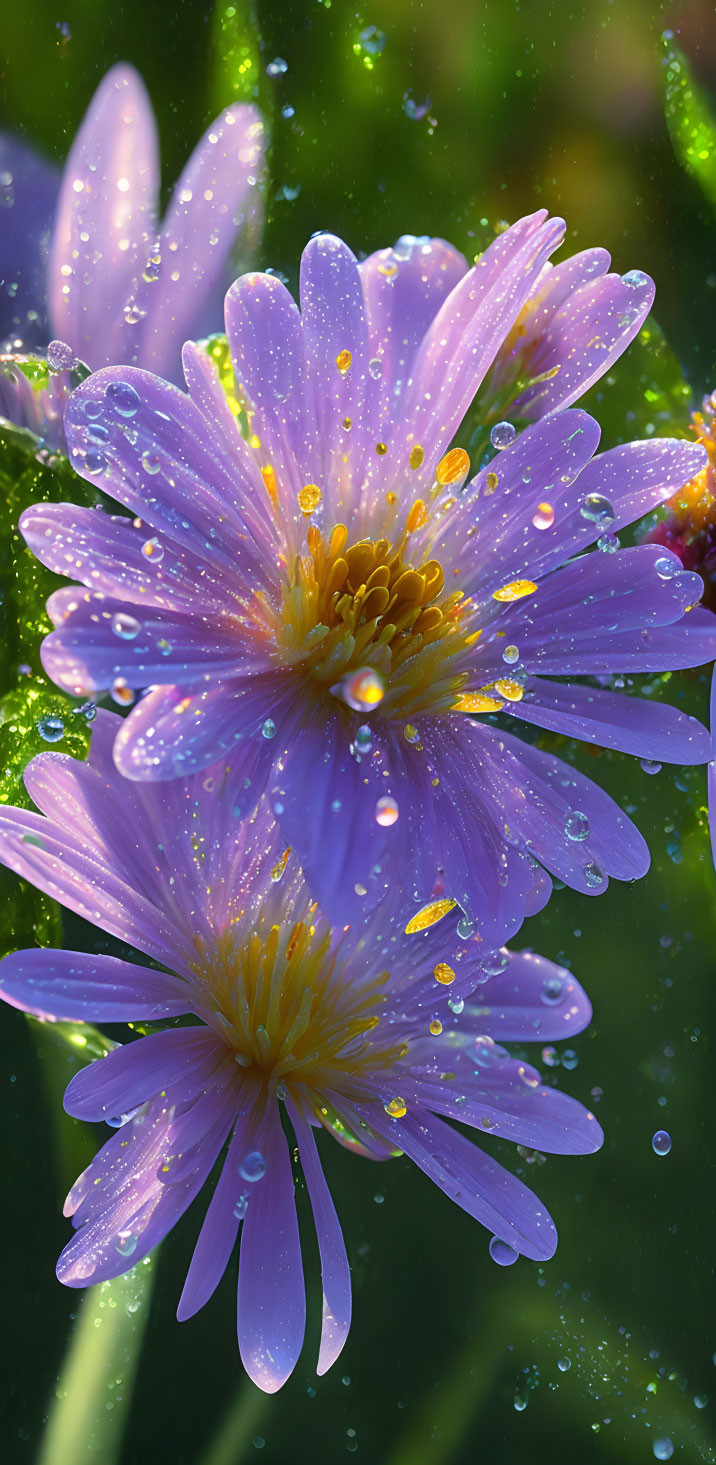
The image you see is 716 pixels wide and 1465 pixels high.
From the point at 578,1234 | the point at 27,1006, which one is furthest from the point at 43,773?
the point at 578,1234

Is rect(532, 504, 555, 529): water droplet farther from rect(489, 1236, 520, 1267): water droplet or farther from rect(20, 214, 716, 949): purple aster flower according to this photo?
rect(489, 1236, 520, 1267): water droplet

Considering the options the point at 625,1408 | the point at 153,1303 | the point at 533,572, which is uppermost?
the point at 533,572

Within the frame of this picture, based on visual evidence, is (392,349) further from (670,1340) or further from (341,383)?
(670,1340)

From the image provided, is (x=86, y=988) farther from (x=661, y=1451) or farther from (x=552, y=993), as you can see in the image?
(x=661, y=1451)

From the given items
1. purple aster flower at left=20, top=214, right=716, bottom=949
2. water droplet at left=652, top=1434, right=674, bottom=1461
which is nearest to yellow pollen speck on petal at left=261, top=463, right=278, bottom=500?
purple aster flower at left=20, top=214, right=716, bottom=949

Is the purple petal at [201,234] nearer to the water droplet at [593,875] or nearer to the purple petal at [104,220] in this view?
the purple petal at [104,220]

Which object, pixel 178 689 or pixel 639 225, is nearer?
pixel 178 689
